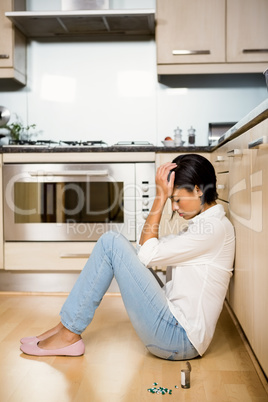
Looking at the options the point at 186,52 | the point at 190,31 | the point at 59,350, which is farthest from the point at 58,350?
the point at 190,31

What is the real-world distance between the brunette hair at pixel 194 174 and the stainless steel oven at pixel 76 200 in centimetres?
126

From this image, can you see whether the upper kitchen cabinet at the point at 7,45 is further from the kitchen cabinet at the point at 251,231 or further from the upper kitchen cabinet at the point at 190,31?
the kitchen cabinet at the point at 251,231

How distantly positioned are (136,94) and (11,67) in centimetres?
92

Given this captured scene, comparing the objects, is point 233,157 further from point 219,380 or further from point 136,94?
point 136,94

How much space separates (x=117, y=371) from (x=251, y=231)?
73 cm

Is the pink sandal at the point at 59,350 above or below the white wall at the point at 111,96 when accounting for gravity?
below

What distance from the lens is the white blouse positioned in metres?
1.84

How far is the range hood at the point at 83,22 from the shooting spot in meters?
3.26

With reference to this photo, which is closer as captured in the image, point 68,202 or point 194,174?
point 194,174

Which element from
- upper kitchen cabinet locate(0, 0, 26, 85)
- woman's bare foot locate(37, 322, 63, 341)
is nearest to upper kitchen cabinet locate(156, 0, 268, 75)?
upper kitchen cabinet locate(0, 0, 26, 85)

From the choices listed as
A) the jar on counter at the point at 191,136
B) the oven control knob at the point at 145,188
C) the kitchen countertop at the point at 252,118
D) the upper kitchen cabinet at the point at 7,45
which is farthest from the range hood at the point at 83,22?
the kitchen countertop at the point at 252,118

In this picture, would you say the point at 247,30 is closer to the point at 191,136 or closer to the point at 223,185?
the point at 191,136

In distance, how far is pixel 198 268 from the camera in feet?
6.14

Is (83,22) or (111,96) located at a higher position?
(83,22)
